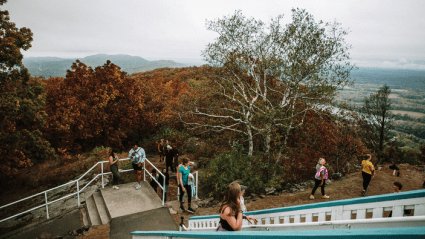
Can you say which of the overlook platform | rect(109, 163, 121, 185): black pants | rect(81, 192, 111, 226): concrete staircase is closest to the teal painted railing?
the overlook platform

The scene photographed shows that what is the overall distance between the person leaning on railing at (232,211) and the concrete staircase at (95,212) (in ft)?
17.2

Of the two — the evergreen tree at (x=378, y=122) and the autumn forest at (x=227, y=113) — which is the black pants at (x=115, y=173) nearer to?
the autumn forest at (x=227, y=113)

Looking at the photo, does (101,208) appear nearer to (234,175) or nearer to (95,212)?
(95,212)

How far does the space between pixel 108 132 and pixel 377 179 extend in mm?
18249

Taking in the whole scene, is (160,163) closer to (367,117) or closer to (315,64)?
(315,64)

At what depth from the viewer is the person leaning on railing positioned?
2896 millimetres

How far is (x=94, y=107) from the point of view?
53.3ft

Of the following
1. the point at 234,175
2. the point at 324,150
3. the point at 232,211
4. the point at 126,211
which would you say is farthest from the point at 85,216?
the point at 324,150

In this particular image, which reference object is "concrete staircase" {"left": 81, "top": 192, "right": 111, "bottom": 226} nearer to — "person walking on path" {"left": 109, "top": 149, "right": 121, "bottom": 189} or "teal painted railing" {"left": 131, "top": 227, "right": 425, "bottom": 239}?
"person walking on path" {"left": 109, "top": 149, "right": 121, "bottom": 189}

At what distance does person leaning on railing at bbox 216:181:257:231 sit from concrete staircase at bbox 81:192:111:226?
526 centimetres

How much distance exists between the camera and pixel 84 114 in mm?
15805

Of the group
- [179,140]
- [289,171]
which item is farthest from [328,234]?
[179,140]

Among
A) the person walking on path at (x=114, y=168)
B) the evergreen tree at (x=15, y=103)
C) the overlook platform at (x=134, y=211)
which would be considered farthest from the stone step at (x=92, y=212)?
the evergreen tree at (x=15, y=103)

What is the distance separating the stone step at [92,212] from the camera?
662 centimetres
